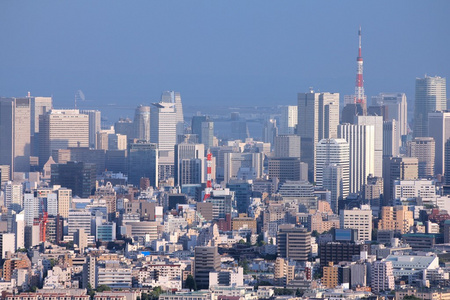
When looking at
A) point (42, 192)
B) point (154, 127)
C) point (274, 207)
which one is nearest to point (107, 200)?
point (42, 192)

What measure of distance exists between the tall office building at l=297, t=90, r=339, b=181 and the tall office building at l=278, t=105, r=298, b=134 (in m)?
0.54

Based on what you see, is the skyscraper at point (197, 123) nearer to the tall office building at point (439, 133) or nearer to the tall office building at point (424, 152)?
the tall office building at point (439, 133)

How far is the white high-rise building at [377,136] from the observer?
1886 inches

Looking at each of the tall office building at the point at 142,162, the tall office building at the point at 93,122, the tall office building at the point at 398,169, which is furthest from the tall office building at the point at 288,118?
the tall office building at the point at 398,169

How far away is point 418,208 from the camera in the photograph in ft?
124

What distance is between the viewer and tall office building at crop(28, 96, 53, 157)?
56.4 metres

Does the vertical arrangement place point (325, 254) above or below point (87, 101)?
below

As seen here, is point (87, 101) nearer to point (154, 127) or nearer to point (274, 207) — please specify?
point (154, 127)

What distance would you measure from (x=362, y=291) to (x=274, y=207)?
12.9 meters

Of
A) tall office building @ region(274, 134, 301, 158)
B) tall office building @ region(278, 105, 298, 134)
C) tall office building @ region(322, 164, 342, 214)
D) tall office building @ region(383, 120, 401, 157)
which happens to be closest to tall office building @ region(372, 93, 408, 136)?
tall office building @ region(383, 120, 401, 157)

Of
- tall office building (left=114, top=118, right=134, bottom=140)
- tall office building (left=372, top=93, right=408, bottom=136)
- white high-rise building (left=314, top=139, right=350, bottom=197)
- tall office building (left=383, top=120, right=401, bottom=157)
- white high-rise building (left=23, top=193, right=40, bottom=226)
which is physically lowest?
white high-rise building (left=23, top=193, right=40, bottom=226)

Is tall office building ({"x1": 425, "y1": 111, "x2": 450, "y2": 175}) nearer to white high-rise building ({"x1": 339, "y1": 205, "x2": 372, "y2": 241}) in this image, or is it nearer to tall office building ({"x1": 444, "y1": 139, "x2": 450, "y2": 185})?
tall office building ({"x1": 444, "y1": 139, "x2": 450, "y2": 185})

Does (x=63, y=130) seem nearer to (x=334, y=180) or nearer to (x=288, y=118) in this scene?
(x=288, y=118)

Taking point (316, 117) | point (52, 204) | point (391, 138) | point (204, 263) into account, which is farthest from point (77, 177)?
point (204, 263)
